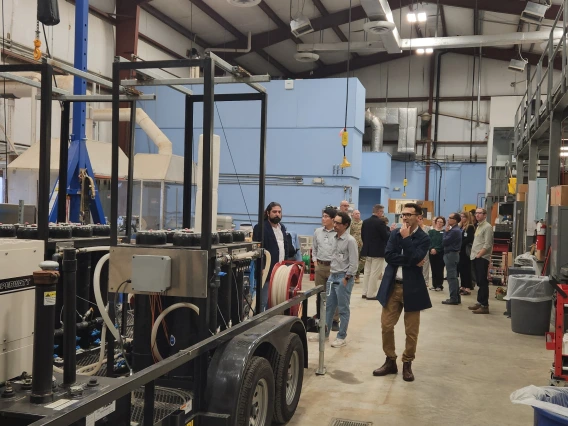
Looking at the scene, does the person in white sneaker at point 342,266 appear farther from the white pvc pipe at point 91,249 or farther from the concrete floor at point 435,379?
the white pvc pipe at point 91,249

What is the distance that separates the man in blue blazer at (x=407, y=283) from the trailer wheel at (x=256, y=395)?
1849mm

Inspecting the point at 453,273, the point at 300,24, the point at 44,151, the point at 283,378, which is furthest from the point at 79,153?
the point at 300,24

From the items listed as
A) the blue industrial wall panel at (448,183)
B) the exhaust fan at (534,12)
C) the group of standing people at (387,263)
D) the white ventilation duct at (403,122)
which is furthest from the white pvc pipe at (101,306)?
the blue industrial wall panel at (448,183)

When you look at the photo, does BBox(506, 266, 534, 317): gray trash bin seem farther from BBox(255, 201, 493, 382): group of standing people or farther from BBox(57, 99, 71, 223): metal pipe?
BBox(57, 99, 71, 223): metal pipe

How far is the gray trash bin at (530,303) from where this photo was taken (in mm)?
6754

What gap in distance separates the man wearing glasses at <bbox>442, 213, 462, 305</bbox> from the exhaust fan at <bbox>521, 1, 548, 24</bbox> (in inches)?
197

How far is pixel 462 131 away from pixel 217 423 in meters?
18.6

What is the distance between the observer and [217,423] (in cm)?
286

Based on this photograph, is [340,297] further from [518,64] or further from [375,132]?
[375,132]

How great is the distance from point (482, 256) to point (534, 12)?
583 cm

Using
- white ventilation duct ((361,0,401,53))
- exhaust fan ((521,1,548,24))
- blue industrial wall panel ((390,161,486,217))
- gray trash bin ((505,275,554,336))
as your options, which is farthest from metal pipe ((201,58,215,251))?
blue industrial wall panel ((390,161,486,217))

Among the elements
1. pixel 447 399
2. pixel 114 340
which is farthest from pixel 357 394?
pixel 114 340

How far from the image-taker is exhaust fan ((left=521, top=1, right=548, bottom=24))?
1092cm

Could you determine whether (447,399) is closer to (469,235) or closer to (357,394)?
(357,394)
